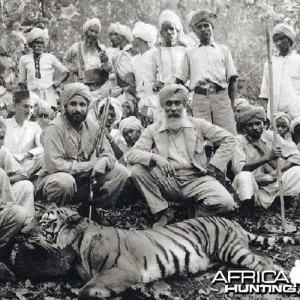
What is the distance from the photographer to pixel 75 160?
20.2 feet

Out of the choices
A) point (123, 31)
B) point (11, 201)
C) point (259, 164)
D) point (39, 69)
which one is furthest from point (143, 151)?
point (123, 31)

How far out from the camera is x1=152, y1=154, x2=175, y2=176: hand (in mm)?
5953

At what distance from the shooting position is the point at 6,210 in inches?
192

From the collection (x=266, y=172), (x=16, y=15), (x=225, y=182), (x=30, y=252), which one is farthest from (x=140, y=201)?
(x=16, y=15)

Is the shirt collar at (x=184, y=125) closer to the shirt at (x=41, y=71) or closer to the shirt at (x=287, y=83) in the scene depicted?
the shirt at (x=287, y=83)

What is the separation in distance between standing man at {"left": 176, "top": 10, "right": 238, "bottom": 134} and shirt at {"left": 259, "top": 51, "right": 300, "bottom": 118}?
0.97 meters

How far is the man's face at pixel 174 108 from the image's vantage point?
20.5 ft

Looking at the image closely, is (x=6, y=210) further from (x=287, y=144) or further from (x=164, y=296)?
(x=287, y=144)

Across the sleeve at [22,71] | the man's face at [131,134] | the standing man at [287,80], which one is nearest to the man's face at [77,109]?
the man's face at [131,134]

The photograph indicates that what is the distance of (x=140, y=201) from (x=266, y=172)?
1.55 m

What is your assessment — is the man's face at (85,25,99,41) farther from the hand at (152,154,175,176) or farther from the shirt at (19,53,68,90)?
the hand at (152,154,175,176)

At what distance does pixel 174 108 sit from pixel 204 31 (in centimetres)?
174

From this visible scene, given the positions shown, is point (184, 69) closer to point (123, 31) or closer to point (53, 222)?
point (123, 31)

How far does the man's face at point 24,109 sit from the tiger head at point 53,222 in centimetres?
260
